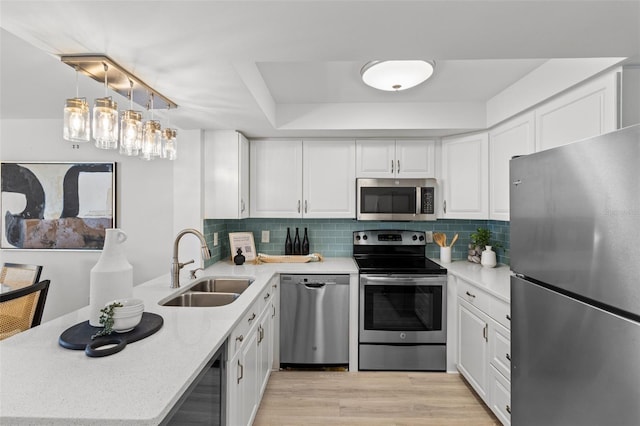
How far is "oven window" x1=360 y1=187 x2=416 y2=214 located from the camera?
3029 mm

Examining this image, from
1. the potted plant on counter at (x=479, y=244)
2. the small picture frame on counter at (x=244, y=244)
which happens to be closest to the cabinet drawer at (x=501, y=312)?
the potted plant on counter at (x=479, y=244)

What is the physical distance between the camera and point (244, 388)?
5.68ft

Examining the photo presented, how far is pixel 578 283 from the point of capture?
1.06 m

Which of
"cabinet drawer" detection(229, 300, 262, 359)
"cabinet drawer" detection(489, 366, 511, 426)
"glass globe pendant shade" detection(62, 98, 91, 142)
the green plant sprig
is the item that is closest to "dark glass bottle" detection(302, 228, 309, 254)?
"cabinet drawer" detection(229, 300, 262, 359)

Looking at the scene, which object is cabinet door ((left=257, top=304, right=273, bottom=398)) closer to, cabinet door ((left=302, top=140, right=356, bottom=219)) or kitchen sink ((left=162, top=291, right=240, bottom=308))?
kitchen sink ((left=162, top=291, right=240, bottom=308))

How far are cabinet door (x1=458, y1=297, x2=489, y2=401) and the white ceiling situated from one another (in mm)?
1737

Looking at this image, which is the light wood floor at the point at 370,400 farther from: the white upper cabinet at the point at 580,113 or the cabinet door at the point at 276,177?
the white upper cabinet at the point at 580,113

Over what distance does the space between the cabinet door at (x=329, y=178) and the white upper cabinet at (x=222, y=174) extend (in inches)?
26.7

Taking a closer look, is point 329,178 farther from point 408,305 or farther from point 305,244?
point 408,305

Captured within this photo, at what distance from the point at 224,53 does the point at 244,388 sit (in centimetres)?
170

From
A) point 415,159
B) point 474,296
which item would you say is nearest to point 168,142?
point 415,159

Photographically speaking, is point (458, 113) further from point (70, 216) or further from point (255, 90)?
point (70, 216)

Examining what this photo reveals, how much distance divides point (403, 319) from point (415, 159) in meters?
1.50

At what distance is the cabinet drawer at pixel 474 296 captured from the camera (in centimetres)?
218
